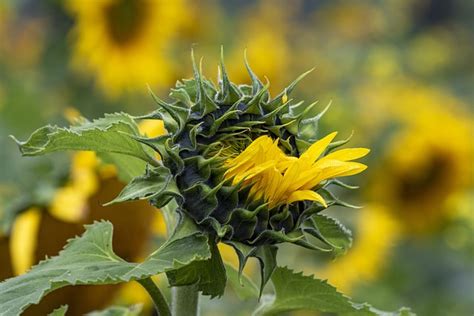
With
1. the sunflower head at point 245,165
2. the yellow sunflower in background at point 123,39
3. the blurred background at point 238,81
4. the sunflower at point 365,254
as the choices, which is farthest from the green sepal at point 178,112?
the yellow sunflower in background at point 123,39

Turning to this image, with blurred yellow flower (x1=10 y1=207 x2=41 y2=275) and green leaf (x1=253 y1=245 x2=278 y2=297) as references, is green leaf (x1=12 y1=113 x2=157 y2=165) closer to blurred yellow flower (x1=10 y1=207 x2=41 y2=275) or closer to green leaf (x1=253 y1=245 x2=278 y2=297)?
green leaf (x1=253 y1=245 x2=278 y2=297)

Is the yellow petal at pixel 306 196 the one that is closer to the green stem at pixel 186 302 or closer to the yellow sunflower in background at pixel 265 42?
the green stem at pixel 186 302

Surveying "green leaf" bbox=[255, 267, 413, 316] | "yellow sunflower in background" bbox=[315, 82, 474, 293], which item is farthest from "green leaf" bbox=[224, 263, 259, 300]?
"yellow sunflower in background" bbox=[315, 82, 474, 293]

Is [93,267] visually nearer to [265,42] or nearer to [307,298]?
[307,298]

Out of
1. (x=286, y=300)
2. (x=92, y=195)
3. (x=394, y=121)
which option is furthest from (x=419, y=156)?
(x=286, y=300)

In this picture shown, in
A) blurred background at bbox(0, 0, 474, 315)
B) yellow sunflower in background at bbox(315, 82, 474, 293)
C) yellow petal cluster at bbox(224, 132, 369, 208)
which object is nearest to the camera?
yellow petal cluster at bbox(224, 132, 369, 208)

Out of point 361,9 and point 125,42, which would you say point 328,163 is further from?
point 361,9
